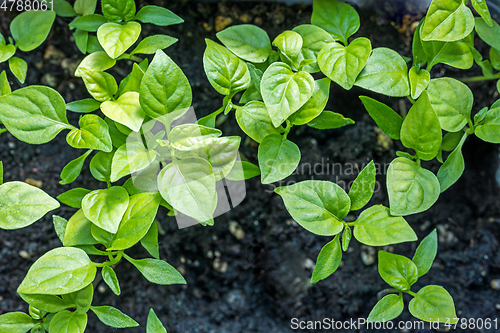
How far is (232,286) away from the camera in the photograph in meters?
1.14

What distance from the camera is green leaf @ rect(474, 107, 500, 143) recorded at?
32.1 inches

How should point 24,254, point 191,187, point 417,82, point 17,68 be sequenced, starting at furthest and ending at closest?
1. point 24,254
2. point 17,68
3. point 417,82
4. point 191,187

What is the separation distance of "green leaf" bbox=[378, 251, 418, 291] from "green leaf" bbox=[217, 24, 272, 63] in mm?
612

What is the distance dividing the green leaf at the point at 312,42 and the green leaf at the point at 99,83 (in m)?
0.47

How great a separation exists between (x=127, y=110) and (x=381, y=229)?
661 millimetres

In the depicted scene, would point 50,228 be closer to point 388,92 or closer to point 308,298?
point 308,298

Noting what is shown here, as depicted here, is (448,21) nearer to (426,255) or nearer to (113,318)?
(426,255)

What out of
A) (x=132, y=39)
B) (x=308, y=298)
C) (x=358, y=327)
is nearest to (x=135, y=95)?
(x=132, y=39)

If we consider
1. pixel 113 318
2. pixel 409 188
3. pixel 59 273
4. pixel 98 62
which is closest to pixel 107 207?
pixel 59 273

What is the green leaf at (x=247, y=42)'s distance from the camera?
0.84 metres

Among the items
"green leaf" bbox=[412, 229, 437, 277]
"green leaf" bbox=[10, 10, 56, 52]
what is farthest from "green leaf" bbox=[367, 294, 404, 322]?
"green leaf" bbox=[10, 10, 56, 52]

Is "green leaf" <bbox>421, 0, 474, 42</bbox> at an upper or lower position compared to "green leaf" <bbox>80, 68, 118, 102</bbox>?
upper

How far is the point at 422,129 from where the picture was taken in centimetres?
77

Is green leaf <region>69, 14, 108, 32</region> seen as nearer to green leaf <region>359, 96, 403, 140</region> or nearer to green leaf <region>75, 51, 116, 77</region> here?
green leaf <region>75, 51, 116, 77</region>
